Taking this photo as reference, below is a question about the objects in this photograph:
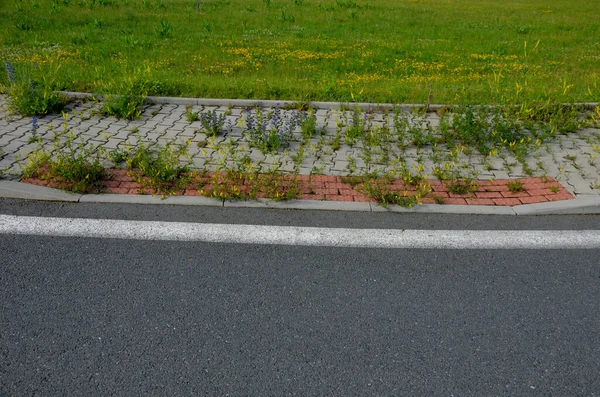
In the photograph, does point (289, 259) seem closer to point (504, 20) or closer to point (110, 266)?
point (110, 266)

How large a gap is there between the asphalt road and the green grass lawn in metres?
4.40

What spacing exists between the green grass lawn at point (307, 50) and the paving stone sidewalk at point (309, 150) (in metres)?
1.08

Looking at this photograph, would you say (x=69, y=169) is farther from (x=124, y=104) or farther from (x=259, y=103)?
(x=259, y=103)

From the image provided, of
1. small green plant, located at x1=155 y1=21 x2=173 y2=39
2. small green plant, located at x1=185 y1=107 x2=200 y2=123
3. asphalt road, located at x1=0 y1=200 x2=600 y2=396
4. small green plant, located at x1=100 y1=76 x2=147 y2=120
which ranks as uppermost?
small green plant, located at x1=155 y1=21 x2=173 y2=39

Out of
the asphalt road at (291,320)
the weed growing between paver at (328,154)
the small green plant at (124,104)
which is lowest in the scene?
the asphalt road at (291,320)

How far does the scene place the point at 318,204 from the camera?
5.08 m

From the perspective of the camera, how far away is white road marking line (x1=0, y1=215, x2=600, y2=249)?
446 centimetres

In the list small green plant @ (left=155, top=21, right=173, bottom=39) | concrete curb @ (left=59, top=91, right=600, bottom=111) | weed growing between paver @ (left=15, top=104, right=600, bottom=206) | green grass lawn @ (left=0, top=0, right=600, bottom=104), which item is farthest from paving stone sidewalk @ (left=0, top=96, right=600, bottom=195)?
small green plant @ (left=155, top=21, right=173, bottom=39)

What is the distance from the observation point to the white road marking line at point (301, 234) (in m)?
4.46

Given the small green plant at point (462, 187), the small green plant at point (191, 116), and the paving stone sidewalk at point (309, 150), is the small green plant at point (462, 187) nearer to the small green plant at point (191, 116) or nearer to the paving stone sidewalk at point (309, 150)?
the paving stone sidewalk at point (309, 150)

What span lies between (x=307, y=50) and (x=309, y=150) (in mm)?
6828

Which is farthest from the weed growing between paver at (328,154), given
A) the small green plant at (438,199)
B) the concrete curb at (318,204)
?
the concrete curb at (318,204)

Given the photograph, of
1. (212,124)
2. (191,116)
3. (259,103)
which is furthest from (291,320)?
(259,103)

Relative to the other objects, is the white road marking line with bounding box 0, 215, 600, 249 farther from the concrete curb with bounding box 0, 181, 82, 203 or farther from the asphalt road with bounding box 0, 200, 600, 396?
the concrete curb with bounding box 0, 181, 82, 203
